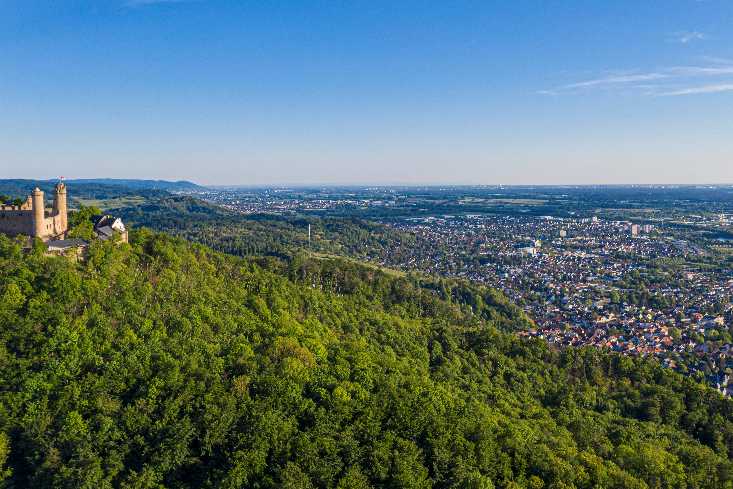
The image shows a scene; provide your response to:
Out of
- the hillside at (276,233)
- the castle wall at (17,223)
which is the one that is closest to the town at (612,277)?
the hillside at (276,233)

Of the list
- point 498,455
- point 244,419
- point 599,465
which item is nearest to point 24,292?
point 244,419

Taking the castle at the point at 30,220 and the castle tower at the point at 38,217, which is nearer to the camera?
the castle tower at the point at 38,217

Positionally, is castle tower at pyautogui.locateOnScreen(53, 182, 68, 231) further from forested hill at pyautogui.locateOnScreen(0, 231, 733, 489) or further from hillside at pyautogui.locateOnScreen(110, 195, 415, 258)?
hillside at pyautogui.locateOnScreen(110, 195, 415, 258)

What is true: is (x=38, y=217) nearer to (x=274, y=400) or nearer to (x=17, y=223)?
(x=17, y=223)

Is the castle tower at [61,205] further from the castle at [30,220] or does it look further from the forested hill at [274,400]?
the forested hill at [274,400]

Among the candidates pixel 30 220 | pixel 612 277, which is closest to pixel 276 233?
pixel 612 277

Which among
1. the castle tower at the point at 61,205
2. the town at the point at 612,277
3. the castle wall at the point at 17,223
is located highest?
the castle tower at the point at 61,205

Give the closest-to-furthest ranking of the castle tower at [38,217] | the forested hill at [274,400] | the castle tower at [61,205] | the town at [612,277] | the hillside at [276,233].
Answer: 1. the forested hill at [274,400]
2. the castle tower at [38,217]
3. the castle tower at [61,205]
4. the town at [612,277]
5. the hillside at [276,233]

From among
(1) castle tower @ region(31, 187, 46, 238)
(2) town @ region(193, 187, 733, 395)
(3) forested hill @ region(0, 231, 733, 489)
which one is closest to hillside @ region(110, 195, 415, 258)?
(2) town @ region(193, 187, 733, 395)

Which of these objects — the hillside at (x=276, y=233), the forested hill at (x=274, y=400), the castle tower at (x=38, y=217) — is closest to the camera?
the forested hill at (x=274, y=400)
